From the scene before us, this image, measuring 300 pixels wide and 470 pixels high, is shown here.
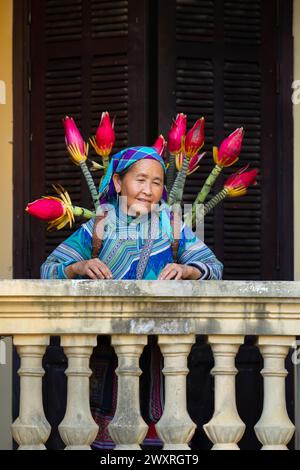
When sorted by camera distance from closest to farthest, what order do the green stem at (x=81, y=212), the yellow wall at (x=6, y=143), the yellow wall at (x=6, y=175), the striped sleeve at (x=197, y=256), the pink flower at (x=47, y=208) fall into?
the striped sleeve at (x=197, y=256)
the pink flower at (x=47, y=208)
the green stem at (x=81, y=212)
the yellow wall at (x=6, y=175)
the yellow wall at (x=6, y=143)

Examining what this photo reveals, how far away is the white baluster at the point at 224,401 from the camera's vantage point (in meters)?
5.10

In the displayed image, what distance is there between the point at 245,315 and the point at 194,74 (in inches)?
79.1

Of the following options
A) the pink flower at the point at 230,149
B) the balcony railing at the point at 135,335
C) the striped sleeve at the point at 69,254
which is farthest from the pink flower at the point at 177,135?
the balcony railing at the point at 135,335

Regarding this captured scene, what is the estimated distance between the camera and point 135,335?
509 cm

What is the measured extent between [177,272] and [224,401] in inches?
20.6

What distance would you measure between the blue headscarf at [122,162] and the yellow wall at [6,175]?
1.29 meters

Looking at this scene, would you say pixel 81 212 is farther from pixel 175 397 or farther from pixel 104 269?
pixel 175 397

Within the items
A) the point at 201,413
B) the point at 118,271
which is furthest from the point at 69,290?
the point at 201,413

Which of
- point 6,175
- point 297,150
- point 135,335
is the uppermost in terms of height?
point 297,150

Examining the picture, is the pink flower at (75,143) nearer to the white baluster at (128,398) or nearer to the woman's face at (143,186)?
the woman's face at (143,186)

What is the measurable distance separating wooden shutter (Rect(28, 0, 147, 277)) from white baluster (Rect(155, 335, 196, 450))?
5.99ft

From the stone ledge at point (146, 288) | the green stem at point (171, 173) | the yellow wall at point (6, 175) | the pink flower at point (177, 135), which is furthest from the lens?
the yellow wall at point (6, 175)

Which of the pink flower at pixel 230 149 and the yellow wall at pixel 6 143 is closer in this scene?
the pink flower at pixel 230 149

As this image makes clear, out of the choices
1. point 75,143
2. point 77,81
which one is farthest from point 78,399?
point 77,81
